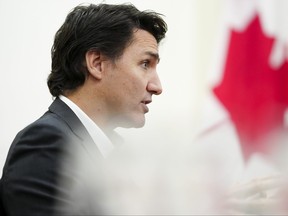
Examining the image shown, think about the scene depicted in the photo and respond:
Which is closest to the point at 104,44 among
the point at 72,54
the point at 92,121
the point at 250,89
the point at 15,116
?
the point at 72,54

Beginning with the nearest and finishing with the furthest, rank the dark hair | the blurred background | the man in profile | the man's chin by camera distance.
→ 1. the blurred background
2. the man in profile
3. the man's chin
4. the dark hair

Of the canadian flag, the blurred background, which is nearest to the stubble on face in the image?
the blurred background

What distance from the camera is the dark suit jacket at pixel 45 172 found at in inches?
30.7

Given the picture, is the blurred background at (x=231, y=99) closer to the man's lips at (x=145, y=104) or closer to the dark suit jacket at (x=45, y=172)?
the dark suit jacket at (x=45, y=172)

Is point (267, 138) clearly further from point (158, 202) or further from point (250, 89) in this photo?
point (158, 202)

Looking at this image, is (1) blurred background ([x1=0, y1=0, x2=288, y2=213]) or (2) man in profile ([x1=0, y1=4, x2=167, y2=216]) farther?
(2) man in profile ([x1=0, y1=4, x2=167, y2=216])

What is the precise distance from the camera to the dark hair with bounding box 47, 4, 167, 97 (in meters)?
1.10

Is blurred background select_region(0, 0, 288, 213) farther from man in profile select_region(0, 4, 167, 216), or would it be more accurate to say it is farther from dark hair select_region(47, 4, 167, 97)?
dark hair select_region(47, 4, 167, 97)

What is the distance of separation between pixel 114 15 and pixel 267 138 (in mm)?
553

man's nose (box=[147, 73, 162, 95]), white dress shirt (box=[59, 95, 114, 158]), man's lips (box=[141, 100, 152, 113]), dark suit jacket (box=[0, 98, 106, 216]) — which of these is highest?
man's nose (box=[147, 73, 162, 95])

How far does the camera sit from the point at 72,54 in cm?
112

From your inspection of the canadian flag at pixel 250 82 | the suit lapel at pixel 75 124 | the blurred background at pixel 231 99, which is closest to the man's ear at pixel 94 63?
the suit lapel at pixel 75 124

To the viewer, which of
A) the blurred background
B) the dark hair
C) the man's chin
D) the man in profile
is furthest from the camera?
the dark hair

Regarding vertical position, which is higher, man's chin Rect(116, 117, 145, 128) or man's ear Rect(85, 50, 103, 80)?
man's ear Rect(85, 50, 103, 80)
